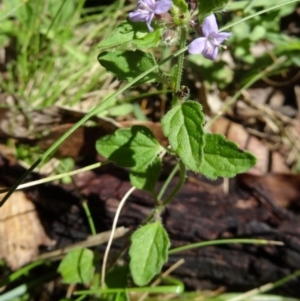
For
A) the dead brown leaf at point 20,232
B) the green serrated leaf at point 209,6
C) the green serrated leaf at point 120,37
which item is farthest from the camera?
the dead brown leaf at point 20,232

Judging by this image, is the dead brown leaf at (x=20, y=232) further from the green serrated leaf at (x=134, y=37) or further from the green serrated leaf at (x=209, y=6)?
the green serrated leaf at (x=209, y=6)

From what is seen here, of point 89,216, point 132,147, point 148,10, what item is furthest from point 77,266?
point 148,10

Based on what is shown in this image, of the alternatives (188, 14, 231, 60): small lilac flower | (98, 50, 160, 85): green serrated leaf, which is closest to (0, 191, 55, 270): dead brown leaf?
(98, 50, 160, 85): green serrated leaf

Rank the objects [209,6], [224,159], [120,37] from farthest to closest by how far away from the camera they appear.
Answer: [224,159] → [120,37] → [209,6]

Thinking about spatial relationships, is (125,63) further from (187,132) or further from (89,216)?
(89,216)

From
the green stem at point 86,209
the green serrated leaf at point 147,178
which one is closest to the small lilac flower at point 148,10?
the green serrated leaf at point 147,178

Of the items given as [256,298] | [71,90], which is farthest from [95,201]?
[256,298]

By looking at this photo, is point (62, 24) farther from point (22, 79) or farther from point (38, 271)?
point (38, 271)
